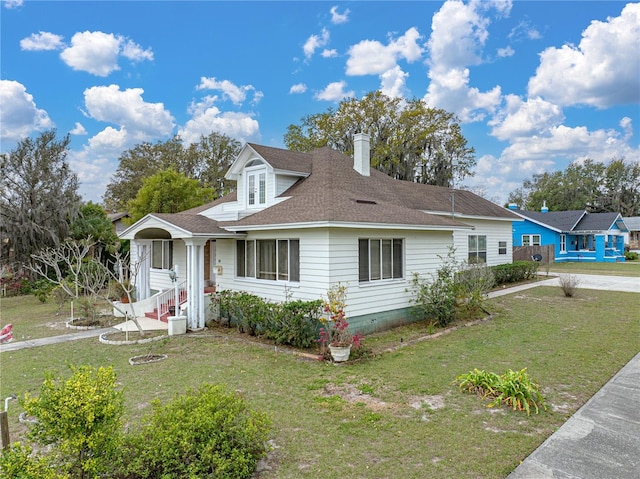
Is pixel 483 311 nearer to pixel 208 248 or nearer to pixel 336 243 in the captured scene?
pixel 336 243

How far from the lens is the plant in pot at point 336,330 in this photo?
7.92 metres

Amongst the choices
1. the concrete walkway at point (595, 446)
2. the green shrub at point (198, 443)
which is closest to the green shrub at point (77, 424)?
the green shrub at point (198, 443)

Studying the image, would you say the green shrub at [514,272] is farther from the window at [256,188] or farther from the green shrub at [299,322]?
the green shrub at [299,322]

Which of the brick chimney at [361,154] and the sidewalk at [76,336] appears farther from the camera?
the brick chimney at [361,154]

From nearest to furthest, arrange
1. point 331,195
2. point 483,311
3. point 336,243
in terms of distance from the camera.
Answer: point 336,243, point 331,195, point 483,311

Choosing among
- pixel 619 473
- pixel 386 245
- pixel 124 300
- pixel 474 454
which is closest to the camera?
pixel 619 473

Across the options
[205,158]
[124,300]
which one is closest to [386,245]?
[124,300]

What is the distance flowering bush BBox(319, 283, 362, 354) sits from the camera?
807 cm

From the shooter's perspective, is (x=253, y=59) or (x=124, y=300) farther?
(x=253, y=59)

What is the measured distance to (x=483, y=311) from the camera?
41.6 feet

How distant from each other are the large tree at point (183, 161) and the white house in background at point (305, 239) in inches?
1018

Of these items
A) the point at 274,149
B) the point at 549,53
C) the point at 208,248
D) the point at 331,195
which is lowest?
the point at 208,248

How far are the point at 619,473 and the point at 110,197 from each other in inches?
1953

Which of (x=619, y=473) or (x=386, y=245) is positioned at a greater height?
(x=386, y=245)
